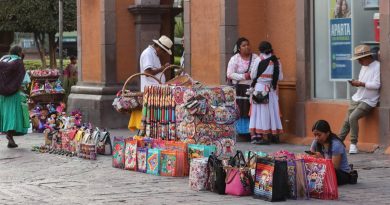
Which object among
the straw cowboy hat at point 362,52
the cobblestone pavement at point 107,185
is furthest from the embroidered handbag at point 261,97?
the cobblestone pavement at point 107,185

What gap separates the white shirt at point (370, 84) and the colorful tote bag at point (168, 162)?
336 centimetres

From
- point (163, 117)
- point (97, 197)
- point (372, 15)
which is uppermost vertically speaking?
point (372, 15)

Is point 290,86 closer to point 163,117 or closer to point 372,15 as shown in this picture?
point 372,15

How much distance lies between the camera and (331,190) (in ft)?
30.9

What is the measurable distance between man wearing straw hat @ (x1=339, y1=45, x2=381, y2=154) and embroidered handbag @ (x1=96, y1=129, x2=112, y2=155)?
3.61 m

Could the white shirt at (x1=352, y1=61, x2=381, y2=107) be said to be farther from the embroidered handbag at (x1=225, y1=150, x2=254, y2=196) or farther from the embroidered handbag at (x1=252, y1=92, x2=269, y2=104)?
the embroidered handbag at (x1=225, y1=150, x2=254, y2=196)

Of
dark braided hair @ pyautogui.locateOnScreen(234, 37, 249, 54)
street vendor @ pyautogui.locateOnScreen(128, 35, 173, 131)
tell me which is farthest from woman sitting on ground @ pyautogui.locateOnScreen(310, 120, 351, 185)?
dark braided hair @ pyautogui.locateOnScreen(234, 37, 249, 54)

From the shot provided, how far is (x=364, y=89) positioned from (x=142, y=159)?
3573 millimetres

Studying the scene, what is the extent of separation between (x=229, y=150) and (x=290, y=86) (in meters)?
3.86

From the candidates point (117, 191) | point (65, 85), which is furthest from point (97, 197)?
point (65, 85)

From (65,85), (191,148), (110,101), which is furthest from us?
(65,85)

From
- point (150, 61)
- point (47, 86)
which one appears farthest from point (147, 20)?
point (150, 61)

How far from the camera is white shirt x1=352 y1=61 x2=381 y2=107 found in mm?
13195

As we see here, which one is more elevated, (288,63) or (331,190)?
(288,63)
